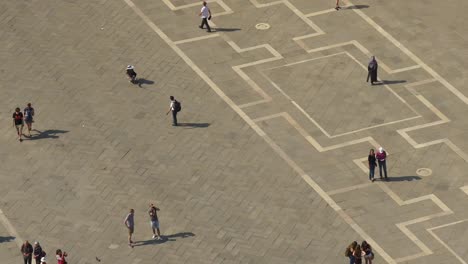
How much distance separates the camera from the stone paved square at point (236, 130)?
84.9 meters

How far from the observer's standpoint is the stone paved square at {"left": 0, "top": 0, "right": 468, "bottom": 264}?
84938 millimetres

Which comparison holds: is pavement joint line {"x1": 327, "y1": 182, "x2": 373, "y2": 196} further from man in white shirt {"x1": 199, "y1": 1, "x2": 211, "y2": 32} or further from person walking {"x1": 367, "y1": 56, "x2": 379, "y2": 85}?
man in white shirt {"x1": 199, "y1": 1, "x2": 211, "y2": 32}

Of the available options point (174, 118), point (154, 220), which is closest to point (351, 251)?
point (154, 220)

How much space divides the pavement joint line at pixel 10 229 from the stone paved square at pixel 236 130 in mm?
153

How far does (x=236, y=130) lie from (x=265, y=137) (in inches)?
72.2

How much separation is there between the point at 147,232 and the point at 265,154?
381 inches

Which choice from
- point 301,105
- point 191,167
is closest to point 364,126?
point 301,105

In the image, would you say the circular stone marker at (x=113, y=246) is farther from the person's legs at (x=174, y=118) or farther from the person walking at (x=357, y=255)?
the person walking at (x=357, y=255)

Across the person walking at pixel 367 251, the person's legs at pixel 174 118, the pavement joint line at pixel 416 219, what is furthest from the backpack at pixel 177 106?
the person walking at pixel 367 251

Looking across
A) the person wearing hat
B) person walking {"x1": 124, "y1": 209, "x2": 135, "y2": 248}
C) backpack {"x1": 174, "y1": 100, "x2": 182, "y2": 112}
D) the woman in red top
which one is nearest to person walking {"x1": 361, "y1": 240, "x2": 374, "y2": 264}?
person walking {"x1": 124, "y1": 209, "x2": 135, "y2": 248}

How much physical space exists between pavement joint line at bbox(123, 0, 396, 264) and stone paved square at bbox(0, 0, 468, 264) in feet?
0.37

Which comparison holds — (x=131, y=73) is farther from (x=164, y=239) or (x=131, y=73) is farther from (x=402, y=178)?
(x=402, y=178)

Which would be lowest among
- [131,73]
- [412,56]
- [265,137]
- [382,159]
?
[412,56]

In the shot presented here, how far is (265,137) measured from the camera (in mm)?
92562
